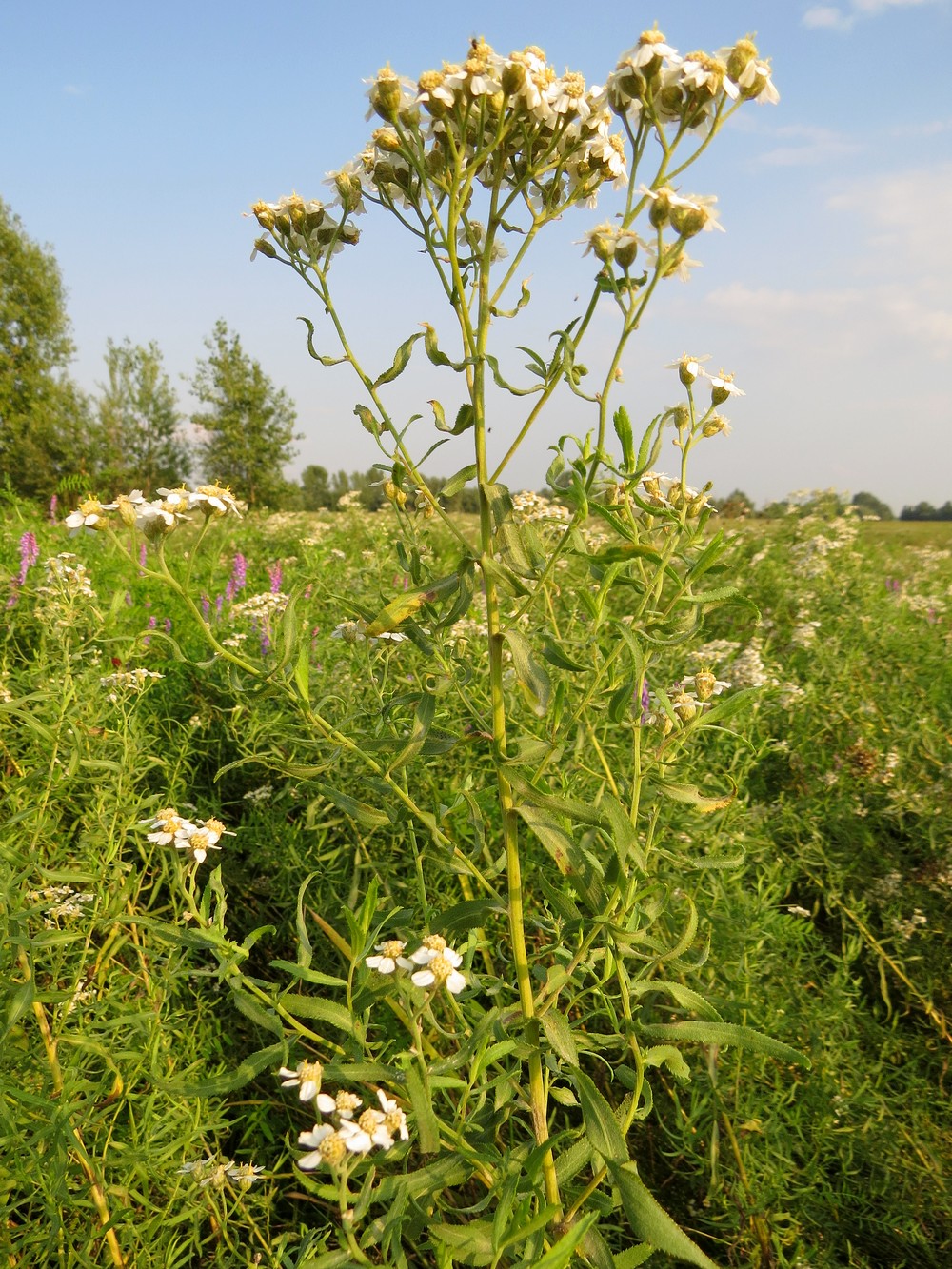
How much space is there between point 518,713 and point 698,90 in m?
1.26

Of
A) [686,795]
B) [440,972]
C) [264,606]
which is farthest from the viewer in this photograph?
[264,606]

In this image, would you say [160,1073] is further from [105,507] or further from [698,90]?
[698,90]

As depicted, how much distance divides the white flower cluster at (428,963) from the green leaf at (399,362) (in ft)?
2.85

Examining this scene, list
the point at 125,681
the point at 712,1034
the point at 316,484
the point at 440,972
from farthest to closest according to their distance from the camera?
the point at 316,484
the point at 125,681
the point at 712,1034
the point at 440,972

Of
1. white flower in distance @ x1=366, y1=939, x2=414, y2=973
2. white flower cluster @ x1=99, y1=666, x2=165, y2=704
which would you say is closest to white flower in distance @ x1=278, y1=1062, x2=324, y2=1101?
white flower in distance @ x1=366, y1=939, x2=414, y2=973

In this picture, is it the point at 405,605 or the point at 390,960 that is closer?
the point at 390,960

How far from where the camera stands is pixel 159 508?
1342mm

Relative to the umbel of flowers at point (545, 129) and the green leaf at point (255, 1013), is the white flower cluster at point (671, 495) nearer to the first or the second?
the umbel of flowers at point (545, 129)

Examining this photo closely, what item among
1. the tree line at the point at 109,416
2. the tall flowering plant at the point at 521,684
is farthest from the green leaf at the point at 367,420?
the tree line at the point at 109,416

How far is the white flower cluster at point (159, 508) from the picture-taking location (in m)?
1.34

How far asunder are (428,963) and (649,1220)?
475mm

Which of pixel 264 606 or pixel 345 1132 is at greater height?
pixel 264 606

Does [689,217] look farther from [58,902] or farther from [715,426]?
[58,902]

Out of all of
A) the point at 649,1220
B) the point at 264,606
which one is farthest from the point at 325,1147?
the point at 264,606
